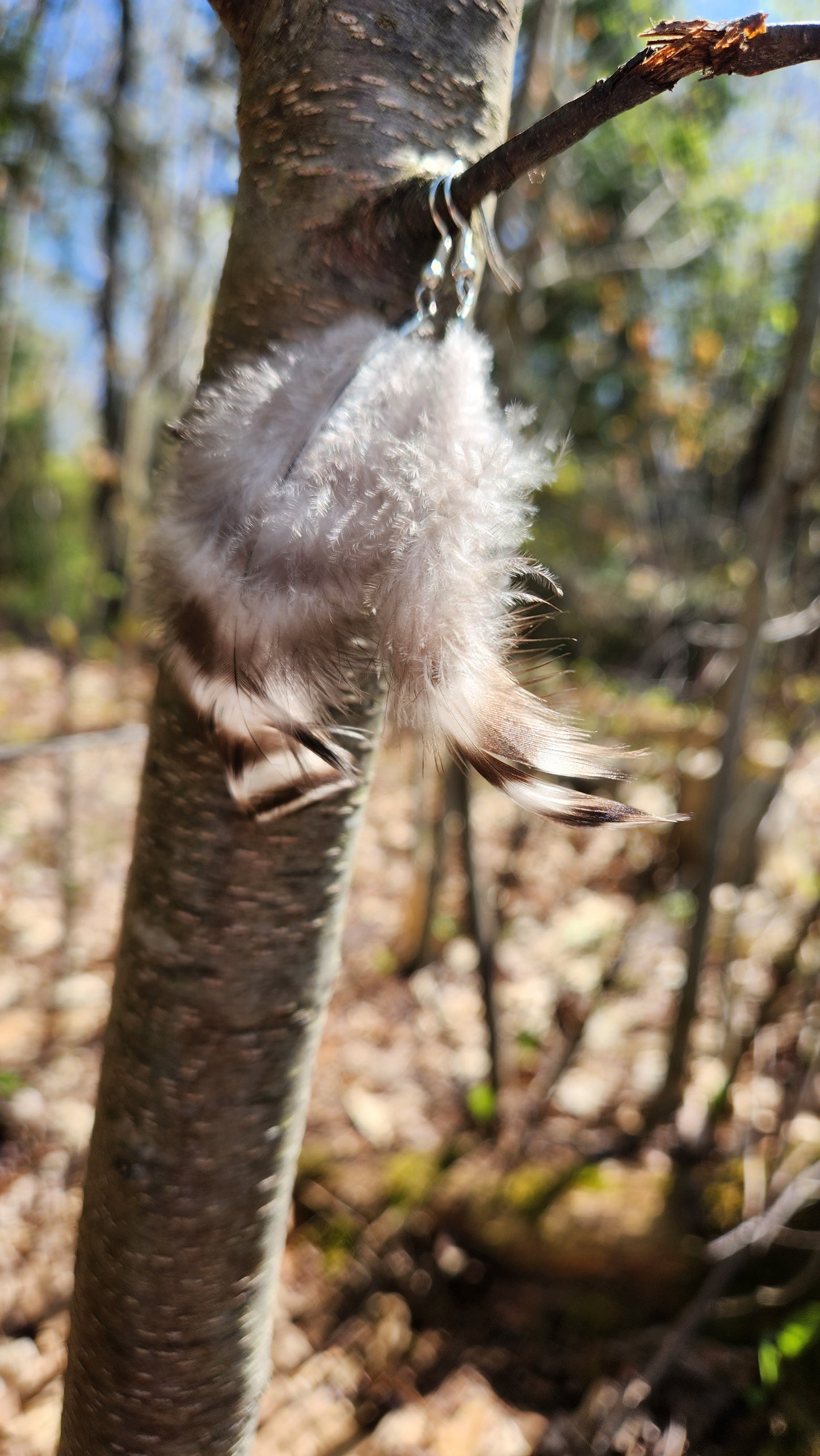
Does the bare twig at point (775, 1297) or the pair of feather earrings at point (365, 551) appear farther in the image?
the bare twig at point (775, 1297)

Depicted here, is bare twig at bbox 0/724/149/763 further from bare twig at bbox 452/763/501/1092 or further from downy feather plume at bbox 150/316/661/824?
downy feather plume at bbox 150/316/661/824

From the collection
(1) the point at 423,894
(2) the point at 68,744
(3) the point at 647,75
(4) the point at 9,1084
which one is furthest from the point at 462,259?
(1) the point at 423,894

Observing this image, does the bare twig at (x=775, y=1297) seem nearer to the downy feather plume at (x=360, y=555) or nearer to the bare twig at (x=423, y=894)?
the bare twig at (x=423, y=894)

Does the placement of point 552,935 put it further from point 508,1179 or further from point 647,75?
point 647,75

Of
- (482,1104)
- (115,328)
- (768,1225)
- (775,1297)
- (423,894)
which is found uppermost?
(115,328)

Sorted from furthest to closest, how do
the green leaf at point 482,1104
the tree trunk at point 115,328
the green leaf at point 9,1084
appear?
the tree trunk at point 115,328
the green leaf at point 482,1104
the green leaf at point 9,1084

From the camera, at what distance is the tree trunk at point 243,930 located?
733 millimetres

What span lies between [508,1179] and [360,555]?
7.46ft

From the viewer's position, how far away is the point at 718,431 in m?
6.82

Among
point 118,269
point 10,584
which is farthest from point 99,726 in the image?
point 10,584

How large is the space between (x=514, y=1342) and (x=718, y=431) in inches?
259

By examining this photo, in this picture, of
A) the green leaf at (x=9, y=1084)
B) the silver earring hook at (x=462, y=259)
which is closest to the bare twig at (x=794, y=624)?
the silver earring hook at (x=462, y=259)

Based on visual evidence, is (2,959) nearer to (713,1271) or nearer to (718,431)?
(713,1271)

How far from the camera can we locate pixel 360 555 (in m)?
0.68
